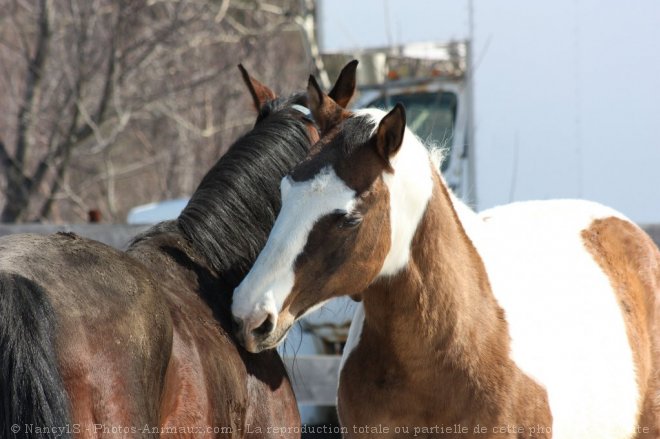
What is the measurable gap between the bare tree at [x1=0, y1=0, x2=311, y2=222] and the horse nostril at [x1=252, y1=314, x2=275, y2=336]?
6.81 meters

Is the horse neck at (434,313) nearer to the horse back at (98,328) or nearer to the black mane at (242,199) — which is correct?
the black mane at (242,199)

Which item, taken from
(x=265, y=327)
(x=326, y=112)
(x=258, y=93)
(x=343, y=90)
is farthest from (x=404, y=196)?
(x=258, y=93)

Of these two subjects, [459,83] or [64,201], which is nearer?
[459,83]

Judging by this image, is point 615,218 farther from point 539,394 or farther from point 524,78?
point 524,78

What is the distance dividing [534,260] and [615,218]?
0.66 meters

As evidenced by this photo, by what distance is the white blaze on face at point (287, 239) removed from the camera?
291 centimetres

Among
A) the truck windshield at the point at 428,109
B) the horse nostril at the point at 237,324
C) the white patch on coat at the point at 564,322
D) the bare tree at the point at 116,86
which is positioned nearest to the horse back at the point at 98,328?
the horse nostril at the point at 237,324

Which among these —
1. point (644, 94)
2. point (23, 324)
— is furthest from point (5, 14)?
point (23, 324)

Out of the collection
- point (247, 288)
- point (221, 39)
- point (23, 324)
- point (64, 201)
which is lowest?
point (64, 201)

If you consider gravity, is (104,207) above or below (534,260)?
below

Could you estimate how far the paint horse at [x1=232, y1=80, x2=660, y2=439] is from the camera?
3.01 m

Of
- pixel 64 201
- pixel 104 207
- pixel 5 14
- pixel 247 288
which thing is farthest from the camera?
pixel 64 201

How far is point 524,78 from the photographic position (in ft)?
23.0

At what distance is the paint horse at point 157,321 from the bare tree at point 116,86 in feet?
20.9
